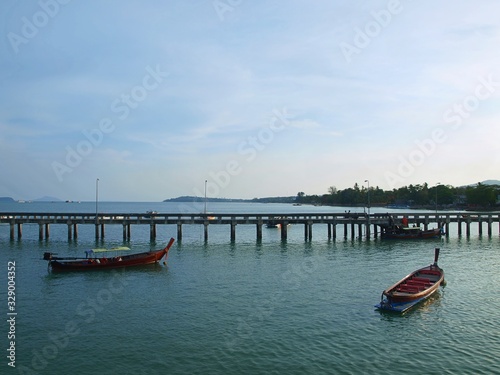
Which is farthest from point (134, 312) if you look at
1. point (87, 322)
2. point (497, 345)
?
point (497, 345)

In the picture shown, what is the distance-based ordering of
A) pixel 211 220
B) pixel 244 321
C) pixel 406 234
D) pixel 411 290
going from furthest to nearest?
1. pixel 406 234
2. pixel 211 220
3. pixel 411 290
4. pixel 244 321

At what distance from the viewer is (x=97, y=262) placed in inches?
1550

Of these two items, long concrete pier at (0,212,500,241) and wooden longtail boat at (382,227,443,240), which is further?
wooden longtail boat at (382,227,443,240)

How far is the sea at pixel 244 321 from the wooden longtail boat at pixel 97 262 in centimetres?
118

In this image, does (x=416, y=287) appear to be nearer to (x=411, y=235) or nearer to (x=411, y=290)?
(x=411, y=290)

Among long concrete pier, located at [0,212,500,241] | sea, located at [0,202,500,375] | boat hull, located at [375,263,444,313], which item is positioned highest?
long concrete pier, located at [0,212,500,241]

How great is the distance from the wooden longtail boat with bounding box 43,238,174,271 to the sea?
1176 mm

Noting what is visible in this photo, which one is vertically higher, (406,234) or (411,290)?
(406,234)

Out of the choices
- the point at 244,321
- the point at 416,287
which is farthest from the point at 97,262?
the point at 416,287

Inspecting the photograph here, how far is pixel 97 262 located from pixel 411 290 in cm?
2834

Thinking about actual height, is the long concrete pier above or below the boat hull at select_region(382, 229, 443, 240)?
above

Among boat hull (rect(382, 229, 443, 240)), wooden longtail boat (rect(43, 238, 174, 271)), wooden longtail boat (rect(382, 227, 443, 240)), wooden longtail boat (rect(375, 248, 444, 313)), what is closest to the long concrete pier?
wooden longtail boat (rect(382, 227, 443, 240))

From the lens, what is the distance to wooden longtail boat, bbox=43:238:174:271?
3834 centimetres

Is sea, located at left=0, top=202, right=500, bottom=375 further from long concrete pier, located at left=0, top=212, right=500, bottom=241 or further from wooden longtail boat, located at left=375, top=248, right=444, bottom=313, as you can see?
long concrete pier, located at left=0, top=212, right=500, bottom=241
